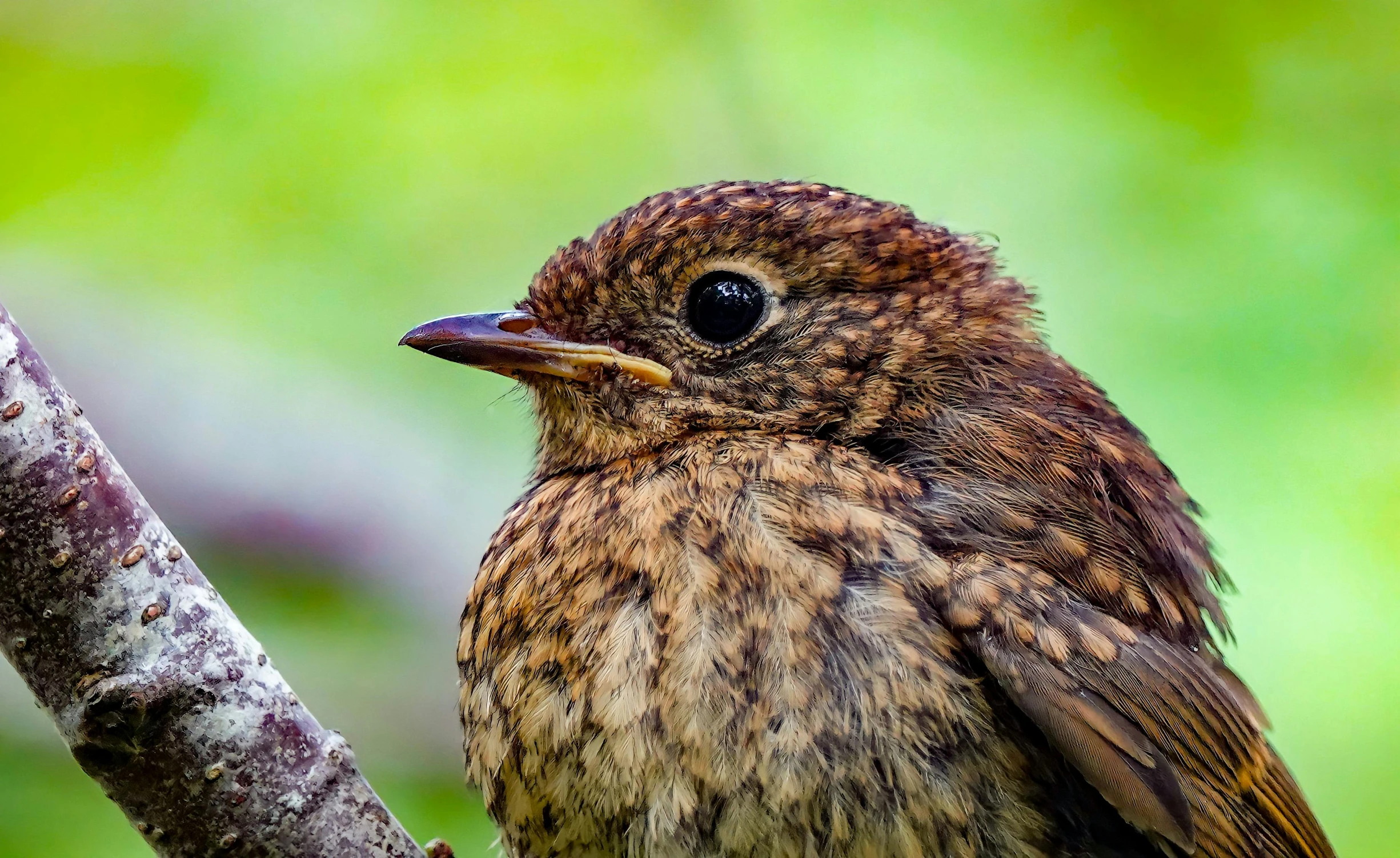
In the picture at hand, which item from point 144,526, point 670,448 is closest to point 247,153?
point 670,448

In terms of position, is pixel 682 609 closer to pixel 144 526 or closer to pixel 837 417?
pixel 837 417

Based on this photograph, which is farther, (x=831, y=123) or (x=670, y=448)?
(x=831, y=123)

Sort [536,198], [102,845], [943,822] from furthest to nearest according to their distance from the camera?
[536,198]
[102,845]
[943,822]

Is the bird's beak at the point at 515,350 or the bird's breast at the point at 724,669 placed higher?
the bird's beak at the point at 515,350

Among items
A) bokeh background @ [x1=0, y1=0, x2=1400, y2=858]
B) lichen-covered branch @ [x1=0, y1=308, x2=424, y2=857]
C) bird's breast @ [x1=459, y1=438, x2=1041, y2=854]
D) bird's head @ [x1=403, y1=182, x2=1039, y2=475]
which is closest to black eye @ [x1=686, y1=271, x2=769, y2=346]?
bird's head @ [x1=403, y1=182, x2=1039, y2=475]

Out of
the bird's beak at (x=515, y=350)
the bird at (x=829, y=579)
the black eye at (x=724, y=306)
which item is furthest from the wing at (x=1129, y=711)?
the bird's beak at (x=515, y=350)

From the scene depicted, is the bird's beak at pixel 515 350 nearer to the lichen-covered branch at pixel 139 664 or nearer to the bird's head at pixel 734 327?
the bird's head at pixel 734 327

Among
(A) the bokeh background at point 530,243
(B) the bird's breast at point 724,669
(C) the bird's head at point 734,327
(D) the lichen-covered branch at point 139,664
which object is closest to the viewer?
(D) the lichen-covered branch at point 139,664
